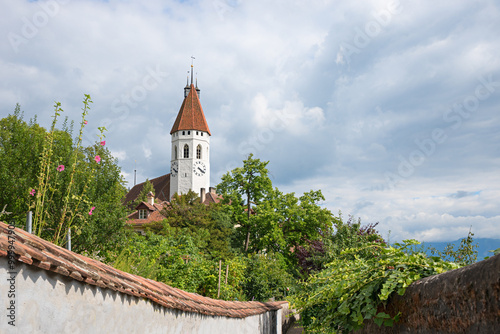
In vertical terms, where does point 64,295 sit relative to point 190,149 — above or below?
below

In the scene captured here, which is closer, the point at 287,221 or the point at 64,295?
the point at 64,295

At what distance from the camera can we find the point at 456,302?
229cm

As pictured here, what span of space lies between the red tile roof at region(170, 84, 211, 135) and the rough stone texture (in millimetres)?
70726

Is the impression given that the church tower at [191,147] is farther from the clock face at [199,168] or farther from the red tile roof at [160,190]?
the red tile roof at [160,190]

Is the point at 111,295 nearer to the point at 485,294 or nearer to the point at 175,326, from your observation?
the point at 175,326

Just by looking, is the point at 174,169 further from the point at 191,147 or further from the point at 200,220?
the point at 200,220

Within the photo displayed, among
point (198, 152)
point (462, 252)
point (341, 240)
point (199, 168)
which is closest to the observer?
point (462, 252)

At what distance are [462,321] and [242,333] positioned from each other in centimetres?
707

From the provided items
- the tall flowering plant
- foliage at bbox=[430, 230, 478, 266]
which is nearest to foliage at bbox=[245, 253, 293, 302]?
the tall flowering plant

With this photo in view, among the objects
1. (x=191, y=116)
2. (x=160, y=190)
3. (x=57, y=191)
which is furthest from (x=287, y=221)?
(x=160, y=190)

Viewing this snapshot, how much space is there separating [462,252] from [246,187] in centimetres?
2966

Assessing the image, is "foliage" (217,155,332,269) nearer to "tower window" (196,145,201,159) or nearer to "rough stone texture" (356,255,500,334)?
"rough stone texture" (356,255,500,334)

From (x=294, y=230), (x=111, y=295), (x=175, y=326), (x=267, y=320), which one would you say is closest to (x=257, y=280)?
(x=267, y=320)

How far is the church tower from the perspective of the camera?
72.5 meters
